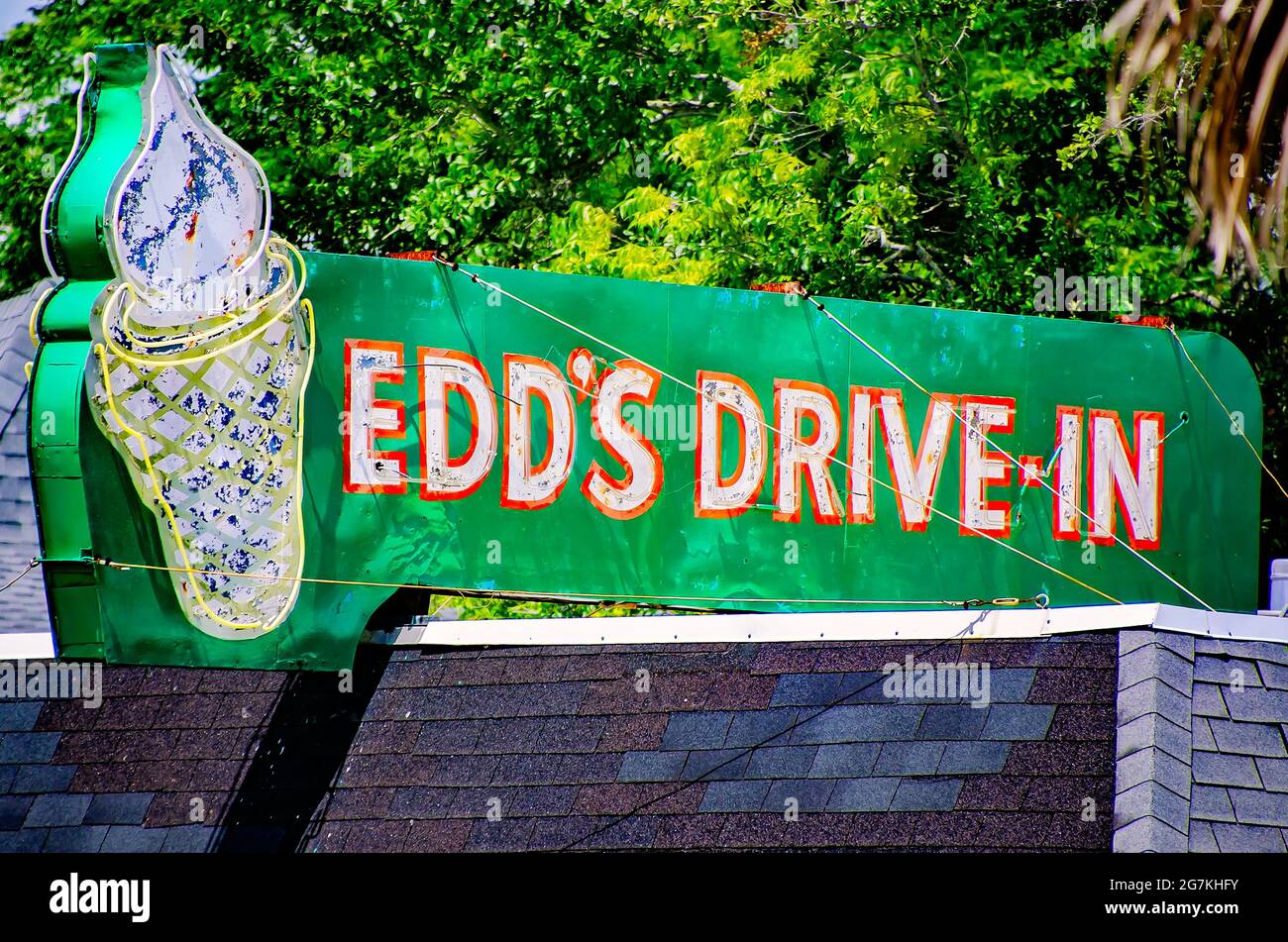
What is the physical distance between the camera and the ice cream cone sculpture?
789 centimetres

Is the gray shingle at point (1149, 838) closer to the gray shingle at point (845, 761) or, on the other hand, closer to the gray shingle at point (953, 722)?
the gray shingle at point (953, 722)

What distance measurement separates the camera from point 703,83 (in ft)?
73.5

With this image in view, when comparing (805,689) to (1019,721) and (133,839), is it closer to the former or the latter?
(1019,721)

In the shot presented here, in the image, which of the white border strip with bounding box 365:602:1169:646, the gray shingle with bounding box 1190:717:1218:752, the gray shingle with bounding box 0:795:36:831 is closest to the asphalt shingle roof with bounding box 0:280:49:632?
the gray shingle with bounding box 0:795:36:831

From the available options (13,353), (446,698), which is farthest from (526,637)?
(13,353)

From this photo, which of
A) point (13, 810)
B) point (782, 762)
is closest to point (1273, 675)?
point (782, 762)

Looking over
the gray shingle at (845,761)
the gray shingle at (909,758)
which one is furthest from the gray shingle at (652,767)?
the gray shingle at (909,758)

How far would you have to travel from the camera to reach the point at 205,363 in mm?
8227

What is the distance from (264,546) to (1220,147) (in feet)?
17.2

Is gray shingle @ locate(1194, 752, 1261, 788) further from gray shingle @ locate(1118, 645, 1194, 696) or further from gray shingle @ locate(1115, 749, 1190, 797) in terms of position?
gray shingle @ locate(1118, 645, 1194, 696)

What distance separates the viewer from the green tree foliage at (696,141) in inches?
713

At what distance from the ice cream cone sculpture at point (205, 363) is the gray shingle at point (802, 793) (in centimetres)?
284
